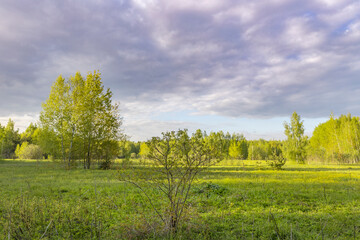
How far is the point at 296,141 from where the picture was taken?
39812mm

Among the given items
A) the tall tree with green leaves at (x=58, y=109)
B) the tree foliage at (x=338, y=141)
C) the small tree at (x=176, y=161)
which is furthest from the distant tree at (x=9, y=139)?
the tree foliage at (x=338, y=141)

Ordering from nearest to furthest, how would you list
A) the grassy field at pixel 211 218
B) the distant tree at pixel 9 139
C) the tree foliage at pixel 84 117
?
the grassy field at pixel 211 218 < the tree foliage at pixel 84 117 < the distant tree at pixel 9 139

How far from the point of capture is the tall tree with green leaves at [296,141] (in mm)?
36703

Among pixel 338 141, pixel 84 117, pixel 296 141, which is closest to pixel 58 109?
pixel 84 117

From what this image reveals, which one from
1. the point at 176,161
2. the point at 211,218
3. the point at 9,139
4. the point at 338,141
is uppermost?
the point at 9,139

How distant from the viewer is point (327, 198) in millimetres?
8250

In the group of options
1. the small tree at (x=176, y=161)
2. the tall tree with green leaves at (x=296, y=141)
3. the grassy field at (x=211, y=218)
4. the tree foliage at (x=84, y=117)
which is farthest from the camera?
the tall tree with green leaves at (x=296, y=141)

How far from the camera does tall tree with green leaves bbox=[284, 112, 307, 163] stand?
36.7 m

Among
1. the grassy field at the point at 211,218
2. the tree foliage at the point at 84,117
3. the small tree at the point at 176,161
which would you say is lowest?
the grassy field at the point at 211,218

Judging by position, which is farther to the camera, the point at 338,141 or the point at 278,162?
the point at 338,141

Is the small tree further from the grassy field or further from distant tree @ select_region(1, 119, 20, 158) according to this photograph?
distant tree @ select_region(1, 119, 20, 158)

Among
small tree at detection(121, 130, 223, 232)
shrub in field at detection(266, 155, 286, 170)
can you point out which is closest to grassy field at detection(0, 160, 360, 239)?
small tree at detection(121, 130, 223, 232)

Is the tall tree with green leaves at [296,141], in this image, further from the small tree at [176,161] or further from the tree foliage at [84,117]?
the small tree at [176,161]

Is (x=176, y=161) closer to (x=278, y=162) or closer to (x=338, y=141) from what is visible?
(x=278, y=162)
